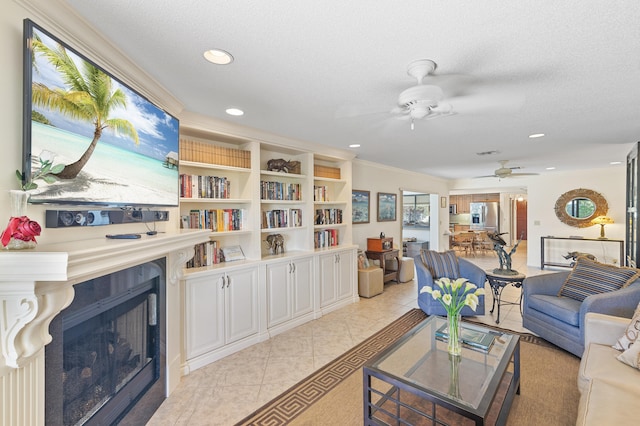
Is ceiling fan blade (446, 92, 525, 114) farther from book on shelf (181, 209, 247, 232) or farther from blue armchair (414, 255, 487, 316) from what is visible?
book on shelf (181, 209, 247, 232)

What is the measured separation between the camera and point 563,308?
109 inches

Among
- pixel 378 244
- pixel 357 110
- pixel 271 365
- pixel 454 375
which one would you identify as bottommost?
pixel 271 365

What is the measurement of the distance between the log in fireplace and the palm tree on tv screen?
72cm

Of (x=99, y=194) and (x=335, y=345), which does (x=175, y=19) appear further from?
(x=335, y=345)

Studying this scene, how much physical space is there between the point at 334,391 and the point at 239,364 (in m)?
0.96

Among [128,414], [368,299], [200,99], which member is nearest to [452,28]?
[200,99]

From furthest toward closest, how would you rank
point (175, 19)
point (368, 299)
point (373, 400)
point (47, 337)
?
point (368, 299) → point (373, 400) → point (175, 19) → point (47, 337)

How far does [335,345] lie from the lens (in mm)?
3084

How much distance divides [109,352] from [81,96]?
1.45 meters

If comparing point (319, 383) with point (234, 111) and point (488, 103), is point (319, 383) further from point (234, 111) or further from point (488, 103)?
point (488, 103)

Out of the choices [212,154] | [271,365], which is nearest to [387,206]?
[212,154]

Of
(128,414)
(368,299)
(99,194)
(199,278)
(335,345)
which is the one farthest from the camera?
(368,299)

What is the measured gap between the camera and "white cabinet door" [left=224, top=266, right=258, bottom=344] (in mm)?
2879

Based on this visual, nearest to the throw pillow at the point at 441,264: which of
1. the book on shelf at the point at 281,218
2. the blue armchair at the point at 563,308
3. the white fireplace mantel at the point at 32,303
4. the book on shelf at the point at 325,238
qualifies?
the blue armchair at the point at 563,308
